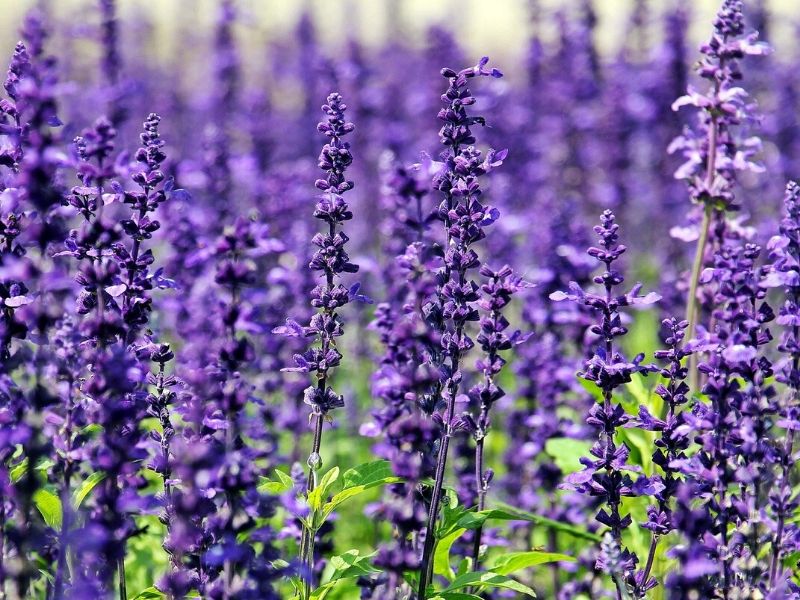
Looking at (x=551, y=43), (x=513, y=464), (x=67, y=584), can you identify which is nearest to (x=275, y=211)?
(x=513, y=464)

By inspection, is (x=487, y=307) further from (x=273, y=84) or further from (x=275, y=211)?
(x=273, y=84)

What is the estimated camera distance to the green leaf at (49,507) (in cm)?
443

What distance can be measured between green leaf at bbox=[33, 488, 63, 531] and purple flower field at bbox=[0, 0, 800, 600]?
0.02m

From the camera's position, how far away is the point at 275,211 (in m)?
9.48

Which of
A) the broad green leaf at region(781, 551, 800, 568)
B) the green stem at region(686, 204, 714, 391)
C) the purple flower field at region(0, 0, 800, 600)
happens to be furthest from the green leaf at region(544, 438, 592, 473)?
the broad green leaf at region(781, 551, 800, 568)

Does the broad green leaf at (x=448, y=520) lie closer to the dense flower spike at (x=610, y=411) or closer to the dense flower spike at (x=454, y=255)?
the dense flower spike at (x=454, y=255)

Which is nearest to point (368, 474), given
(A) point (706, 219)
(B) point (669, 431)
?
(B) point (669, 431)

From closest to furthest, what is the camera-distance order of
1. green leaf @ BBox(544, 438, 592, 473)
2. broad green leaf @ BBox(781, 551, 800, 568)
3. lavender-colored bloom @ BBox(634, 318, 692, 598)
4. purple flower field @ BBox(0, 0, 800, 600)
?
purple flower field @ BBox(0, 0, 800, 600), lavender-colored bloom @ BBox(634, 318, 692, 598), broad green leaf @ BBox(781, 551, 800, 568), green leaf @ BBox(544, 438, 592, 473)

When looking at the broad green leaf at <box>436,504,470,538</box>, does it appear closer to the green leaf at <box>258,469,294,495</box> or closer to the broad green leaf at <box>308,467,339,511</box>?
the broad green leaf at <box>308,467,339,511</box>

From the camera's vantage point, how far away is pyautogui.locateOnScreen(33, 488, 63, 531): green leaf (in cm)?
443

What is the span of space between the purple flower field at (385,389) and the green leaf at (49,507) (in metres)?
0.02

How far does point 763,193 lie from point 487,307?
10151 millimetres

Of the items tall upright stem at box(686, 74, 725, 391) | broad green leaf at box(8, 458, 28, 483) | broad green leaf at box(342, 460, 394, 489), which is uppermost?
tall upright stem at box(686, 74, 725, 391)

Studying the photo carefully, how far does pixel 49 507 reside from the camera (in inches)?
178
